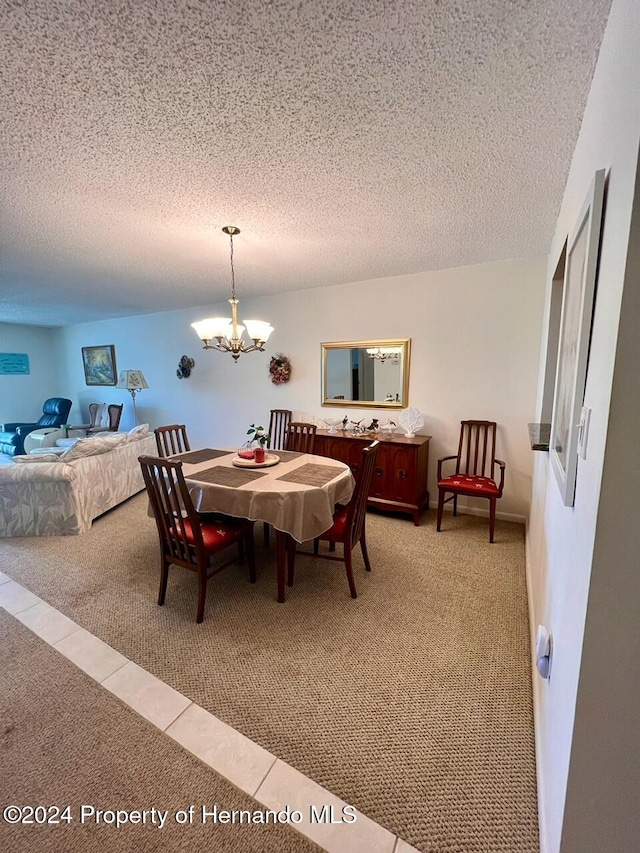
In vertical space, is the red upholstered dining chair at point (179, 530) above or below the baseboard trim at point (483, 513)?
above

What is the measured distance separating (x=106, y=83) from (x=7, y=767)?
8.34 ft

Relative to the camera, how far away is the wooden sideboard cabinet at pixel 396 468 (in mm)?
3309

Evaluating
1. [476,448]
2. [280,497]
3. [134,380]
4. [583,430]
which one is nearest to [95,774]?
[280,497]

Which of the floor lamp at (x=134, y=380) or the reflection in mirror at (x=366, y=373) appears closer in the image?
the reflection in mirror at (x=366, y=373)

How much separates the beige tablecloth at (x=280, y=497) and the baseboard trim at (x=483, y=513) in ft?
5.61

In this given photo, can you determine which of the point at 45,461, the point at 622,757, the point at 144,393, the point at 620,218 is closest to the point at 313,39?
the point at 620,218

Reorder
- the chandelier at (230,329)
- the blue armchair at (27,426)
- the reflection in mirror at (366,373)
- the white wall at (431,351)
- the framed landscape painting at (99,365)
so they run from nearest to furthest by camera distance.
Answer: the chandelier at (230,329) → the white wall at (431,351) → the reflection in mirror at (366,373) → the blue armchair at (27,426) → the framed landscape painting at (99,365)

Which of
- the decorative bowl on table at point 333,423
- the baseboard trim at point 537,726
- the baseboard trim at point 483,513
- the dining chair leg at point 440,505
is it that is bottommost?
the baseboard trim at point 537,726

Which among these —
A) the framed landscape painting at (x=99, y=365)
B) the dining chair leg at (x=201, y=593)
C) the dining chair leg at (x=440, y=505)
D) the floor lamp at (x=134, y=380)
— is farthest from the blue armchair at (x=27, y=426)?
the dining chair leg at (x=440, y=505)

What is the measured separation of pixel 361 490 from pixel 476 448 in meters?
1.73

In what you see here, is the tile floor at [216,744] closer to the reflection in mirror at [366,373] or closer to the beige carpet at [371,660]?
the beige carpet at [371,660]

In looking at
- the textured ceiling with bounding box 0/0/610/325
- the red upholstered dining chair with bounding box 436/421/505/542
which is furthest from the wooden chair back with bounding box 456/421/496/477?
the textured ceiling with bounding box 0/0/610/325

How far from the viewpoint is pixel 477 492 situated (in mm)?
2916

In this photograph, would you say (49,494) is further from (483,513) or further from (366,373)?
(483,513)
